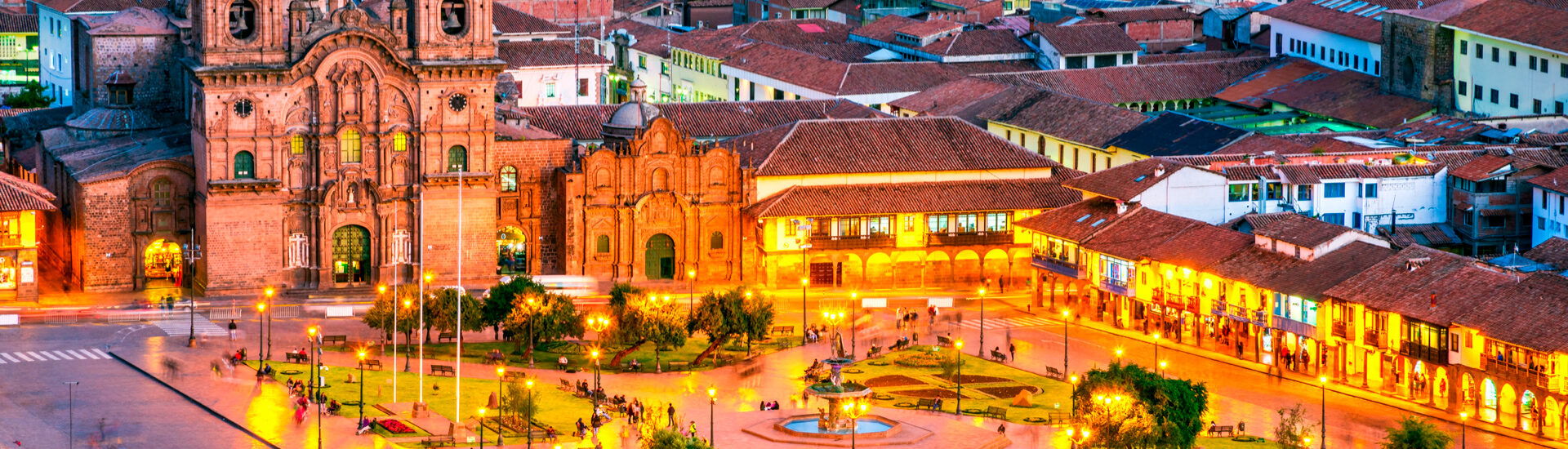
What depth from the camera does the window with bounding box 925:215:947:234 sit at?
161 meters

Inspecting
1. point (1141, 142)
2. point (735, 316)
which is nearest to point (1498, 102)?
point (1141, 142)

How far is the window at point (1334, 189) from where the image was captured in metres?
154

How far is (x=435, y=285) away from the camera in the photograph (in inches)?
6097

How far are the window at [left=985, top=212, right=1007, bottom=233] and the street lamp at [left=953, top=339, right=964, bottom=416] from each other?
54.0 feet

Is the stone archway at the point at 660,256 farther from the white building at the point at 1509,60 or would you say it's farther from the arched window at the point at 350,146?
the white building at the point at 1509,60

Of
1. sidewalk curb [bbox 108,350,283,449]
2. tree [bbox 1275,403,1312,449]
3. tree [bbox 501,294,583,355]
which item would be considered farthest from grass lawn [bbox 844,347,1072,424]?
sidewalk curb [bbox 108,350,283,449]

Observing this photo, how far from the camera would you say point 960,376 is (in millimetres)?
135250

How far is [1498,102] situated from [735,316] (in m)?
61.9

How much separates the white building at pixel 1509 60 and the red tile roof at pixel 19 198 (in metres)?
84.5

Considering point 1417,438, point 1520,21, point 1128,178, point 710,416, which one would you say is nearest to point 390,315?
point 710,416

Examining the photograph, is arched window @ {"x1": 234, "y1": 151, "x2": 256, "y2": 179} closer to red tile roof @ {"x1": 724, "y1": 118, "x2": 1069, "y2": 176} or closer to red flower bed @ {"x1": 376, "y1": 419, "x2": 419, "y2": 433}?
red tile roof @ {"x1": 724, "y1": 118, "x2": 1069, "y2": 176}

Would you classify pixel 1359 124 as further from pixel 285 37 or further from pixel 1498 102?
pixel 285 37

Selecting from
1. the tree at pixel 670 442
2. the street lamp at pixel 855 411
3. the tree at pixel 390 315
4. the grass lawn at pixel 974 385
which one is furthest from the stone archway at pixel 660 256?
the tree at pixel 670 442

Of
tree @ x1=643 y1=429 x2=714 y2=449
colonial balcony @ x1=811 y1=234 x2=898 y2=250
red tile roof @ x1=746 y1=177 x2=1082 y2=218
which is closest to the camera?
tree @ x1=643 y1=429 x2=714 y2=449
